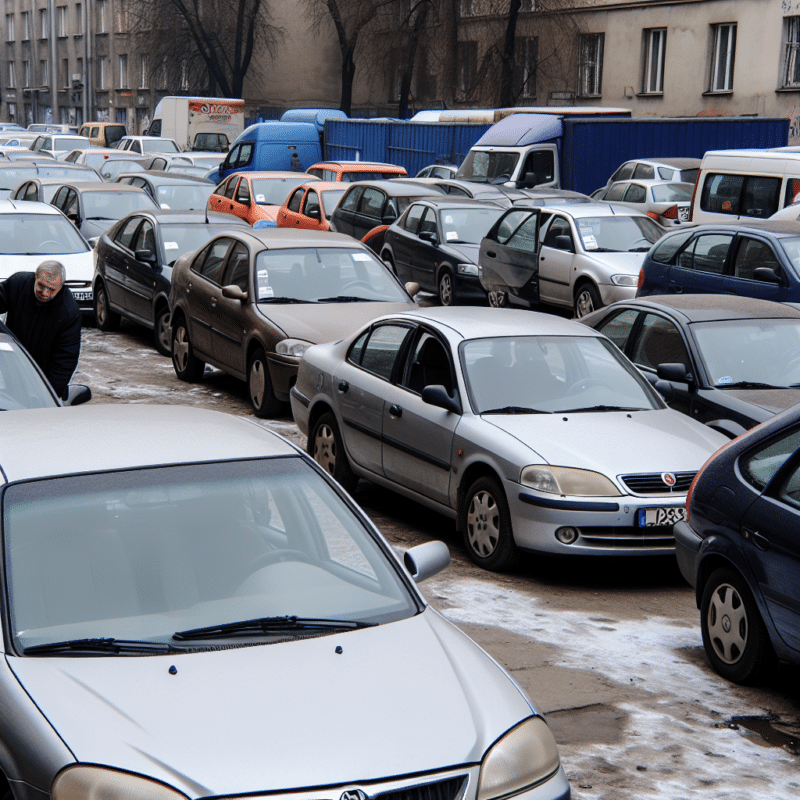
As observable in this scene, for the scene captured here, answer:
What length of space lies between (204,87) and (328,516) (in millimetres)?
56707

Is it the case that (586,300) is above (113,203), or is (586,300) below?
below

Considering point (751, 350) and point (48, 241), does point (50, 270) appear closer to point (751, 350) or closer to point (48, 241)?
point (751, 350)

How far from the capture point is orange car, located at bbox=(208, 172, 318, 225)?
23.3 metres

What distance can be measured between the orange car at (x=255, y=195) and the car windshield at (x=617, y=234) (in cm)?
767

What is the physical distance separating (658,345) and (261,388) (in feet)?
12.3

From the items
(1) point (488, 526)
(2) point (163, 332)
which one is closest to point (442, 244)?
(2) point (163, 332)

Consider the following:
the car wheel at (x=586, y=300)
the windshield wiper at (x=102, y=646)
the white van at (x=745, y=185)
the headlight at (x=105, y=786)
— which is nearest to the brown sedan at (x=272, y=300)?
the car wheel at (x=586, y=300)

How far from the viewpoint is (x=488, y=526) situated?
7.48 metres

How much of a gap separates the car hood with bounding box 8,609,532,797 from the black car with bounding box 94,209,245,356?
1087 cm

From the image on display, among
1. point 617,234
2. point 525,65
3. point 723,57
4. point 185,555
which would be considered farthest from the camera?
point 525,65

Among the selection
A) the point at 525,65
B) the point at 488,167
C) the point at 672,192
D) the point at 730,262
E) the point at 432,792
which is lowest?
the point at 432,792

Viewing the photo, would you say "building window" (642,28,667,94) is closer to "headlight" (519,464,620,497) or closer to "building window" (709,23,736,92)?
"building window" (709,23,736,92)

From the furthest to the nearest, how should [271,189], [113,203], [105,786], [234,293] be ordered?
[271,189] → [113,203] → [234,293] → [105,786]

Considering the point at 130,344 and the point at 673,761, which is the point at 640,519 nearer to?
the point at 673,761
